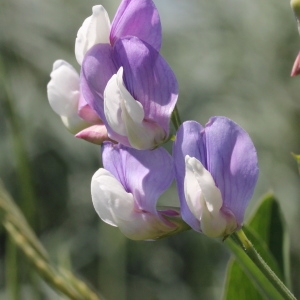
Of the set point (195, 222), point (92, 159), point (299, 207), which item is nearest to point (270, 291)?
point (195, 222)

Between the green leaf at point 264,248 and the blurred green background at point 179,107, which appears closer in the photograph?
the green leaf at point 264,248

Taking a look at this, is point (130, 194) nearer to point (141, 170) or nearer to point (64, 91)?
point (141, 170)

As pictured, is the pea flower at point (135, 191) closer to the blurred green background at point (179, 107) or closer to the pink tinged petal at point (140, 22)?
the pink tinged petal at point (140, 22)

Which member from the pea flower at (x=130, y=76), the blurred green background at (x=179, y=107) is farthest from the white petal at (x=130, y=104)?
the blurred green background at (x=179, y=107)

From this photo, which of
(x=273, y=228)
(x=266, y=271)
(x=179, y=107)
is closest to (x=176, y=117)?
(x=266, y=271)

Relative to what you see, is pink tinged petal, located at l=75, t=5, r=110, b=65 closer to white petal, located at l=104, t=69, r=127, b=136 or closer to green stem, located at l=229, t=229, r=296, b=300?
white petal, located at l=104, t=69, r=127, b=136

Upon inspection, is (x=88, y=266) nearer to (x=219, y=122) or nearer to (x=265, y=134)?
(x=265, y=134)

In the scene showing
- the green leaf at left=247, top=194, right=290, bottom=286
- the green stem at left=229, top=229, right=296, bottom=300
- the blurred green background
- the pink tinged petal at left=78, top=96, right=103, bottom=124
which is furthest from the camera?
the blurred green background

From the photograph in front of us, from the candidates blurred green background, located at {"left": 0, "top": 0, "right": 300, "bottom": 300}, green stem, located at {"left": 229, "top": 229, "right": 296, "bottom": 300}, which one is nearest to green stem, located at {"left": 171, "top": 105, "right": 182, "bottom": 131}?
green stem, located at {"left": 229, "top": 229, "right": 296, "bottom": 300}
